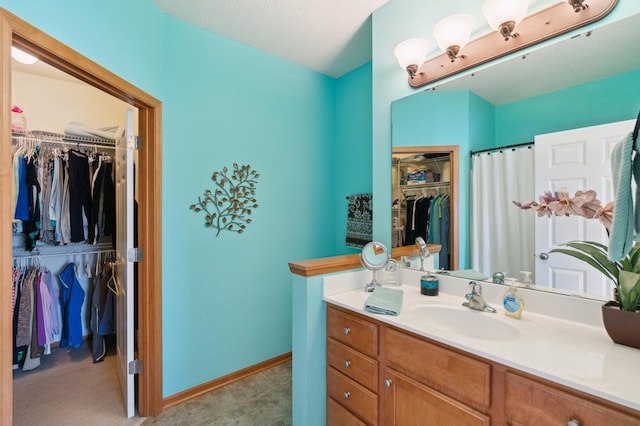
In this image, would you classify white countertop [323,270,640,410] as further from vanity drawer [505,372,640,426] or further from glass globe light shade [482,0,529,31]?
glass globe light shade [482,0,529,31]

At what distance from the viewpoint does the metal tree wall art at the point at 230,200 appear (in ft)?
6.82

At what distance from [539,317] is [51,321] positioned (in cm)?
363

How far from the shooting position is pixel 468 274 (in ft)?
4.79

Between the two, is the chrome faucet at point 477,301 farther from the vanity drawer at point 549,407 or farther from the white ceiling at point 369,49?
the white ceiling at point 369,49

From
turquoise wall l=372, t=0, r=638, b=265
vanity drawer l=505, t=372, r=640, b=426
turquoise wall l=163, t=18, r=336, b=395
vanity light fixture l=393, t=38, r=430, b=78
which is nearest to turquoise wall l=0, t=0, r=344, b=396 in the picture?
turquoise wall l=163, t=18, r=336, b=395

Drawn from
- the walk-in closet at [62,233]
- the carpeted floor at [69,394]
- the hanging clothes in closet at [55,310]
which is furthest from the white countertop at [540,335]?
the hanging clothes in closet at [55,310]

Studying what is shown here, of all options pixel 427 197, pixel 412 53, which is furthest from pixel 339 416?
pixel 412 53

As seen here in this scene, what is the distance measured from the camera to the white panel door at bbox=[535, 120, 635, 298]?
1059 millimetres

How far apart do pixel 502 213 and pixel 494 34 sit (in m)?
0.89

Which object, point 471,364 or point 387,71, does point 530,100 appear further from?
point 471,364

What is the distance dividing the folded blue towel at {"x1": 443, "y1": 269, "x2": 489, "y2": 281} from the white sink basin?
0.21 m

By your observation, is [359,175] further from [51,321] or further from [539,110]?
[51,321]

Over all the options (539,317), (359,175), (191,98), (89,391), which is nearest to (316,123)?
(359,175)

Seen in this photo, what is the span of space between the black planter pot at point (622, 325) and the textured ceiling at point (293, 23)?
79.4 inches
